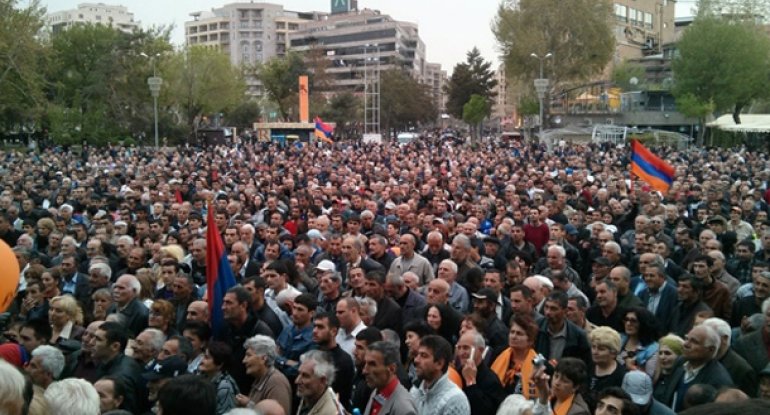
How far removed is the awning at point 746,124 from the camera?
1818 inches

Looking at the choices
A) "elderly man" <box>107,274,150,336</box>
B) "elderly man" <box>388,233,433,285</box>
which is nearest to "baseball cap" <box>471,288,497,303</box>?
"elderly man" <box>388,233,433,285</box>

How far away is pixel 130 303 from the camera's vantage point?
7141 millimetres

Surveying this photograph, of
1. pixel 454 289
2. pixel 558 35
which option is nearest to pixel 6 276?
pixel 454 289

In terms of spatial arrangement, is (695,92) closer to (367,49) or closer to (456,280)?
(456,280)

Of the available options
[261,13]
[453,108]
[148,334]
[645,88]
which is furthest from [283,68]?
[148,334]

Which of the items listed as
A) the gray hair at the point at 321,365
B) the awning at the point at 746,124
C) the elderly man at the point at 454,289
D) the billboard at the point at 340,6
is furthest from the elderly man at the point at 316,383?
the billboard at the point at 340,6

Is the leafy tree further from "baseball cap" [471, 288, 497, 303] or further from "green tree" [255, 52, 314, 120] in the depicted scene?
"baseball cap" [471, 288, 497, 303]

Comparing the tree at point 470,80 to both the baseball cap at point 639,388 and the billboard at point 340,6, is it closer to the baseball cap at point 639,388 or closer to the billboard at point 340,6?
the billboard at point 340,6

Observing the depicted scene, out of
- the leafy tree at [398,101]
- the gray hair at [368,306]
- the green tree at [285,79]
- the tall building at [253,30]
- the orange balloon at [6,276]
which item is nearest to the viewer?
the orange balloon at [6,276]

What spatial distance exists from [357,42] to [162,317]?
123m

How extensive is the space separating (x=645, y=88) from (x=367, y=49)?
201 feet

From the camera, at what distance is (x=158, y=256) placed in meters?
9.24

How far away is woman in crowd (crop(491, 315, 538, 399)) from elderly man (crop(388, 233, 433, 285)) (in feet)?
10.4

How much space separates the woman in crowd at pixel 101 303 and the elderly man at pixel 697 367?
4884mm
